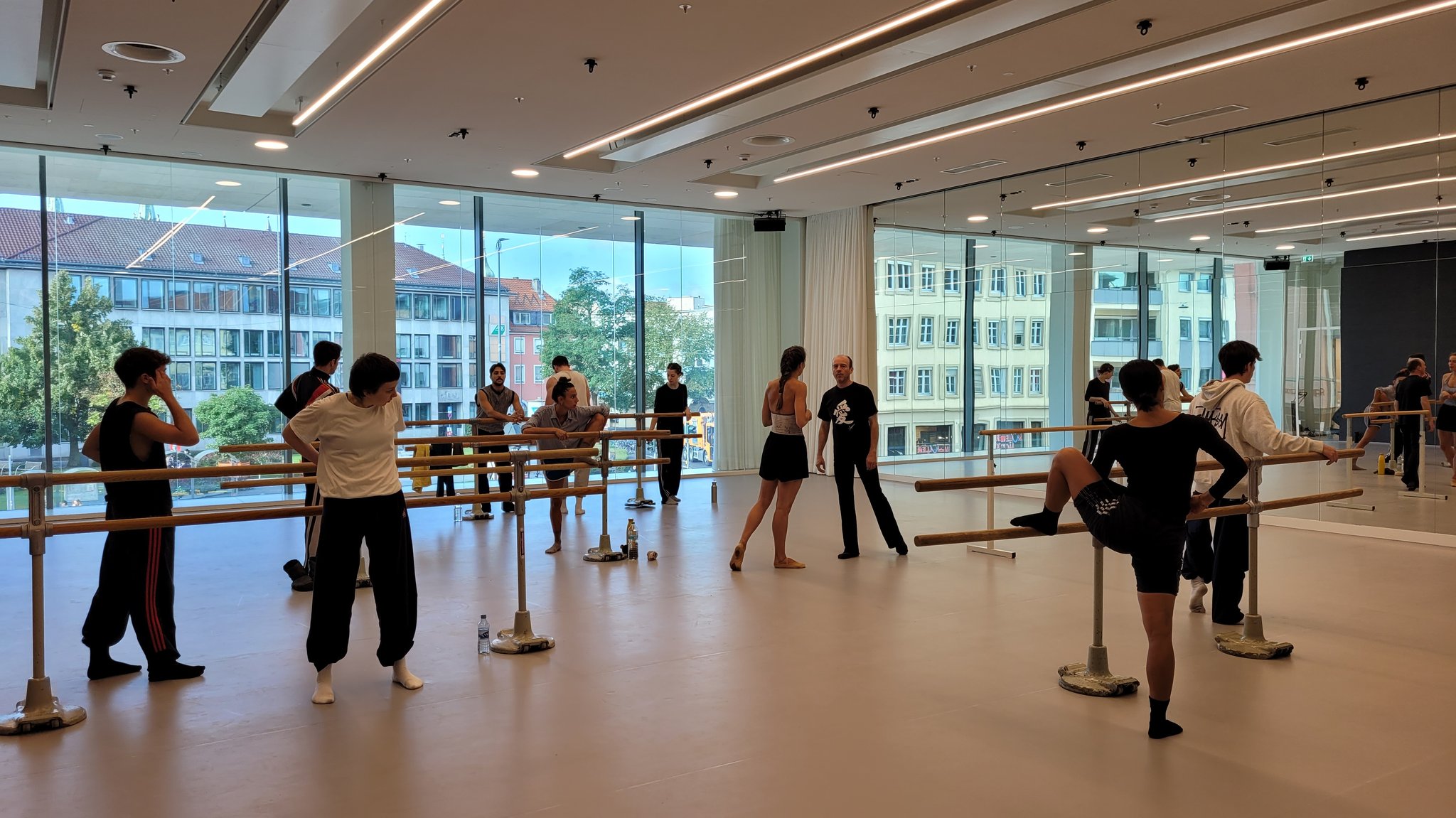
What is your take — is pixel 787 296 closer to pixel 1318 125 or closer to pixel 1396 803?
pixel 1318 125

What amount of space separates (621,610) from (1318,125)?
299 inches

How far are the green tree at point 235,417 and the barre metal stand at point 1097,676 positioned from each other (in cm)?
981

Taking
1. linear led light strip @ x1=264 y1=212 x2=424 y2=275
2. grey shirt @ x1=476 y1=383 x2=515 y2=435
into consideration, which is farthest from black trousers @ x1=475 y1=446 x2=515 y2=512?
linear led light strip @ x1=264 y1=212 x2=424 y2=275

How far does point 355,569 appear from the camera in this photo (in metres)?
4.55

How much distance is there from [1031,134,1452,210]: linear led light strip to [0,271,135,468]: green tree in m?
10.6

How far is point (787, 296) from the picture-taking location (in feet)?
50.9

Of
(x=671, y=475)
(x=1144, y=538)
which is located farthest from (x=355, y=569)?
(x=671, y=475)

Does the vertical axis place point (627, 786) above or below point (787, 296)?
below

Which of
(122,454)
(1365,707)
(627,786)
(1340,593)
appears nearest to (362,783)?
(627,786)

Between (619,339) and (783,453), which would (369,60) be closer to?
(783,453)

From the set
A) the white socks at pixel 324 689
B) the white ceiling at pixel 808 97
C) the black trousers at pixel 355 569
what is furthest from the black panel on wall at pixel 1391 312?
the white socks at pixel 324 689

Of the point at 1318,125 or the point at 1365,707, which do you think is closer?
the point at 1365,707

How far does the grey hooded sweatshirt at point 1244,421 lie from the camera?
5.20m

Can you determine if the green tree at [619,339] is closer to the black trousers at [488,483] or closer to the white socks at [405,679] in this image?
the black trousers at [488,483]
